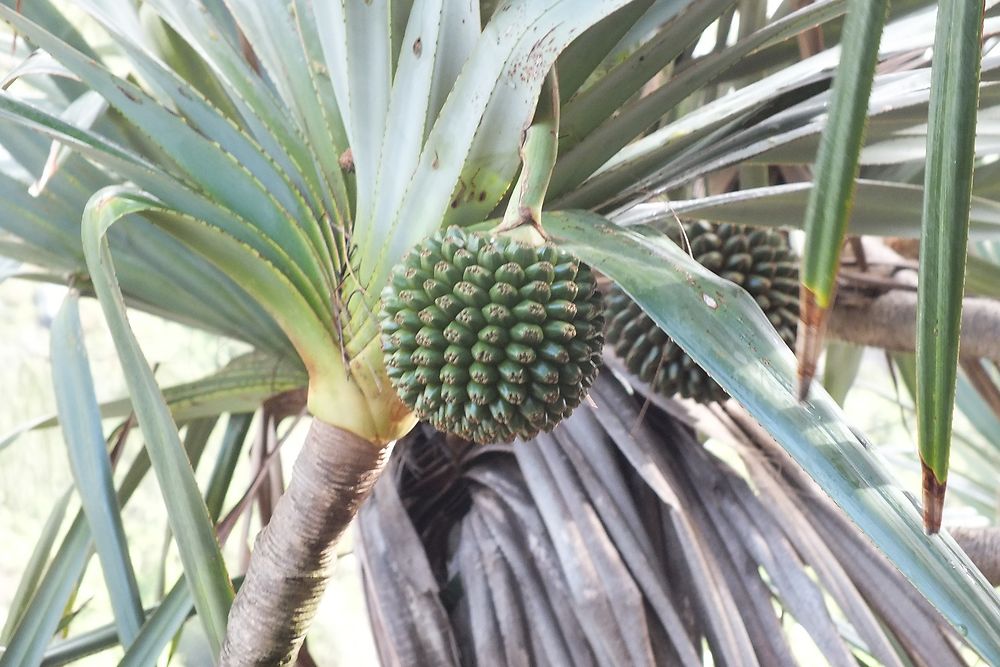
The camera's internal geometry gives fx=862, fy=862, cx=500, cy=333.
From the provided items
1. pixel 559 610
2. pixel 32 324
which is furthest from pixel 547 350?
pixel 32 324

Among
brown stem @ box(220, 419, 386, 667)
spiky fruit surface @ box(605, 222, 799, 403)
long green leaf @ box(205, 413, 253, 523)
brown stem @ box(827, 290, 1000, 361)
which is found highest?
long green leaf @ box(205, 413, 253, 523)

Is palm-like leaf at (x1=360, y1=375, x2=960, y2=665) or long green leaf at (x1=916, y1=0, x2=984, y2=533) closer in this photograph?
long green leaf at (x1=916, y1=0, x2=984, y2=533)

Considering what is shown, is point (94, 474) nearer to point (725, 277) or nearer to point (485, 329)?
point (485, 329)

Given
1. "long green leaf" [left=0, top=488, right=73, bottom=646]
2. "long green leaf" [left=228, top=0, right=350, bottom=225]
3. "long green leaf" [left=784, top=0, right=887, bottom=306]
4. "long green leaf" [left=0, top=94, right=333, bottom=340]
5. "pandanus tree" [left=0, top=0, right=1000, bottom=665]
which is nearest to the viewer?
"long green leaf" [left=784, top=0, right=887, bottom=306]

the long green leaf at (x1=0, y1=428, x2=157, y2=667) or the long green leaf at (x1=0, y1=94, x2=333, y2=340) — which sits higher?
the long green leaf at (x1=0, y1=94, x2=333, y2=340)

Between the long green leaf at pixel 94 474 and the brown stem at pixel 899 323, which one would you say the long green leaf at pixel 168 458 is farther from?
the brown stem at pixel 899 323

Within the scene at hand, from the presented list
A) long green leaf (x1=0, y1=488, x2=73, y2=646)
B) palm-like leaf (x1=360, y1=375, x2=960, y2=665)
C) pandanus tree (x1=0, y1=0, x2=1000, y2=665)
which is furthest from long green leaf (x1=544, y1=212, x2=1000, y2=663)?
long green leaf (x1=0, y1=488, x2=73, y2=646)

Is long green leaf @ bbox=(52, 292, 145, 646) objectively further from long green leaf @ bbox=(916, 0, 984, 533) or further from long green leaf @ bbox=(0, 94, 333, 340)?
long green leaf @ bbox=(916, 0, 984, 533)
